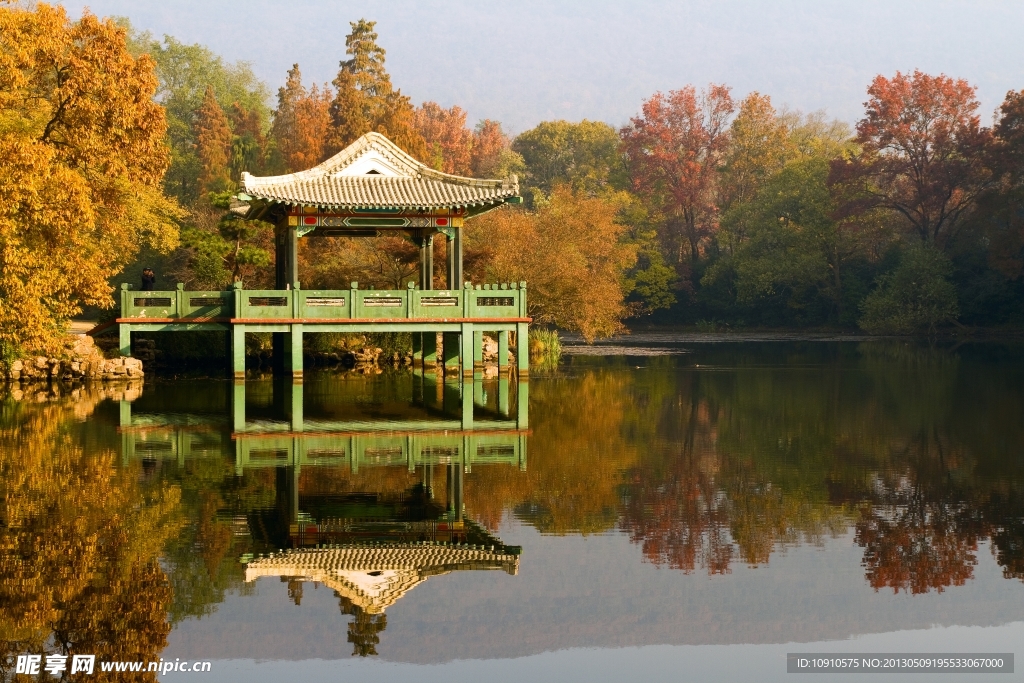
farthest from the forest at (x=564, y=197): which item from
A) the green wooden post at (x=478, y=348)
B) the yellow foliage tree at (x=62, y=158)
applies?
the green wooden post at (x=478, y=348)

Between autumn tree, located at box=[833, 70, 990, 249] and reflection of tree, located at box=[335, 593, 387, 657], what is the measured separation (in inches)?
1865

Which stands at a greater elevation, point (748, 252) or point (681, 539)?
point (748, 252)

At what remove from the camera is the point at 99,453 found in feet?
45.5

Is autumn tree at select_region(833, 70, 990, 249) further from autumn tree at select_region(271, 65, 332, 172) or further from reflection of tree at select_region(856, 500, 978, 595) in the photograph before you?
reflection of tree at select_region(856, 500, 978, 595)

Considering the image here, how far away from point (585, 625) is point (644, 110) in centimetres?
5800

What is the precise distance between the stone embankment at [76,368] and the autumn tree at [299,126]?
20.4m

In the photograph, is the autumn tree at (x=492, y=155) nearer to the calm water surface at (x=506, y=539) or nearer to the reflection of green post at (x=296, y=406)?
the reflection of green post at (x=296, y=406)

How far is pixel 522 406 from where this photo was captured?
1962 centimetres

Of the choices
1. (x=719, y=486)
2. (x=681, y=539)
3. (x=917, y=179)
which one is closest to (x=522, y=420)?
(x=719, y=486)

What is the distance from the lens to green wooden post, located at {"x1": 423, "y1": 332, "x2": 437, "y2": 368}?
92.9 ft

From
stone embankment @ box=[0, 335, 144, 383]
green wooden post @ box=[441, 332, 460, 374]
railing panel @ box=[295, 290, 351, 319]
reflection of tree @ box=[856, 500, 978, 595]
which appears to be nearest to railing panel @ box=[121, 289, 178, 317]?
stone embankment @ box=[0, 335, 144, 383]

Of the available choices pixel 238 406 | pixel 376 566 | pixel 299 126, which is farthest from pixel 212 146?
pixel 376 566

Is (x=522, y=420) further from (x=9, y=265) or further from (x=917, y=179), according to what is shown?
(x=917, y=179)

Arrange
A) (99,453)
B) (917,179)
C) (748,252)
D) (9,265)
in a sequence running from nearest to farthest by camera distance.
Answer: (99,453) < (9,265) < (917,179) < (748,252)
